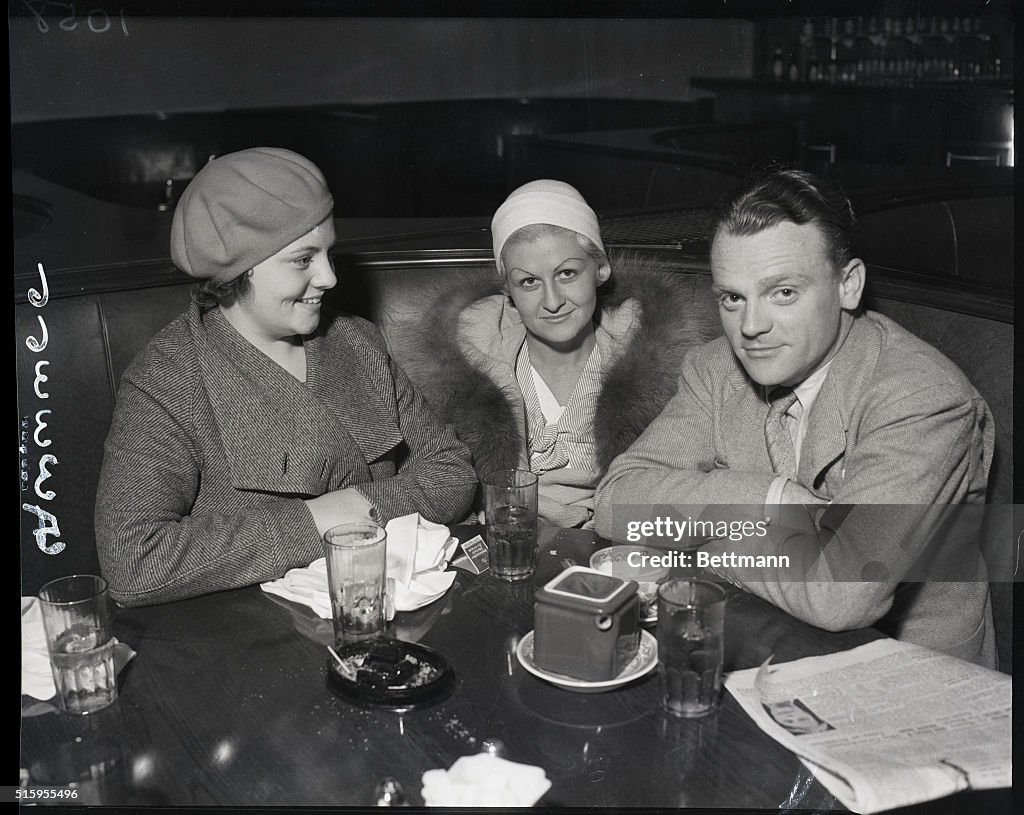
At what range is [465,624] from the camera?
Answer: 1.13 m

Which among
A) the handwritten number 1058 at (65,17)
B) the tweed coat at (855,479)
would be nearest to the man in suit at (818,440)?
the tweed coat at (855,479)

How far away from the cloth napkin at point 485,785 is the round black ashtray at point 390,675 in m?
0.11

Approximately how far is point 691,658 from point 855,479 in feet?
1.59

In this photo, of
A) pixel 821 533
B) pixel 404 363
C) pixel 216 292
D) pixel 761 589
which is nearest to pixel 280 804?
pixel 761 589

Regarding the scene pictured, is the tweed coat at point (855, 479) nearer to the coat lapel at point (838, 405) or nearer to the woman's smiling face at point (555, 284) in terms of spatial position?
the coat lapel at point (838, 405)

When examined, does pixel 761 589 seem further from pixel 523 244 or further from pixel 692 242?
pixel 692 242

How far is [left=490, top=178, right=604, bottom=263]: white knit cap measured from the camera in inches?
71.3

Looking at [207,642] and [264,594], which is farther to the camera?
[264,594]

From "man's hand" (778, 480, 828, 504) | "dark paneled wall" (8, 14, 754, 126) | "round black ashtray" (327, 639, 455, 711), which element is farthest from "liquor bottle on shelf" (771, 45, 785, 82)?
"round black ashtray" (327, 639, 455, 711)

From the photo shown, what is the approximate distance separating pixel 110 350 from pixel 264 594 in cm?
76

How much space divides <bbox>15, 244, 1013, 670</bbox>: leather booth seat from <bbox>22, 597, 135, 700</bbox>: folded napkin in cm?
15

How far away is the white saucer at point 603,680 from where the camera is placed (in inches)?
37.7

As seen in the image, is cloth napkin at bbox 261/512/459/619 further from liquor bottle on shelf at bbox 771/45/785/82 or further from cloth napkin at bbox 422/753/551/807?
liquor bottle on shelf at bbox 771/45/785/82

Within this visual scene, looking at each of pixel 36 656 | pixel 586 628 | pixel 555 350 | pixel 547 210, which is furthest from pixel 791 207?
pixel 36 656
